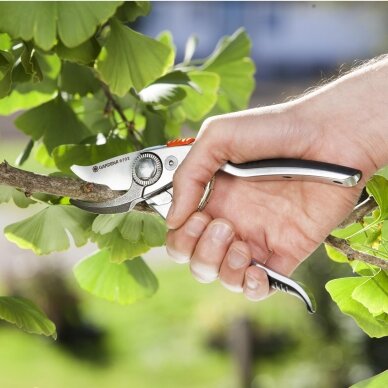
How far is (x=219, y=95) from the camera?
2.75ft

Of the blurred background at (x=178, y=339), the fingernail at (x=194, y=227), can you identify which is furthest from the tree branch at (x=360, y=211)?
A: the blurred background at (x=178, y=339)

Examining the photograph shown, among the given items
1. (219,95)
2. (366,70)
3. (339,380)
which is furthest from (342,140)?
(339,380)

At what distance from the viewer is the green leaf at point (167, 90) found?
670mm

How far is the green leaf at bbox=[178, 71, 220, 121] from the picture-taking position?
751 mm

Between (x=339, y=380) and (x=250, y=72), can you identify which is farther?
(x=339, y=380)

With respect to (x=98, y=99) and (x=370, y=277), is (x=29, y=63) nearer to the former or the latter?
(x=98, y=99)

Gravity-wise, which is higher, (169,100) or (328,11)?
(169,100)

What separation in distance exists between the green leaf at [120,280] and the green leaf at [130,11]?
0.22 meters

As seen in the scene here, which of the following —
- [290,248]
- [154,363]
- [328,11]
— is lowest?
[154,363]

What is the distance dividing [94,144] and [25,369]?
2.81 meters

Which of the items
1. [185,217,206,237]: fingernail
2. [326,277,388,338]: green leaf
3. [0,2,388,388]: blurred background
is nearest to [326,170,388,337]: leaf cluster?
[326,277,388,338]: green leaf

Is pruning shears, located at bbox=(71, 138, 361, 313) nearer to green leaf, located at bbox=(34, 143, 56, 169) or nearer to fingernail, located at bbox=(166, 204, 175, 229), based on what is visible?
fingernail, located at bbox=(166, 204, 175, 229)

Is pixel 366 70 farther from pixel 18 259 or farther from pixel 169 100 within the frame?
pixel 18 259

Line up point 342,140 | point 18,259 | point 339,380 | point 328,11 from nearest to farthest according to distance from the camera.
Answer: point 342,140 < point 339,380 < point 18,259 < point 328,11
